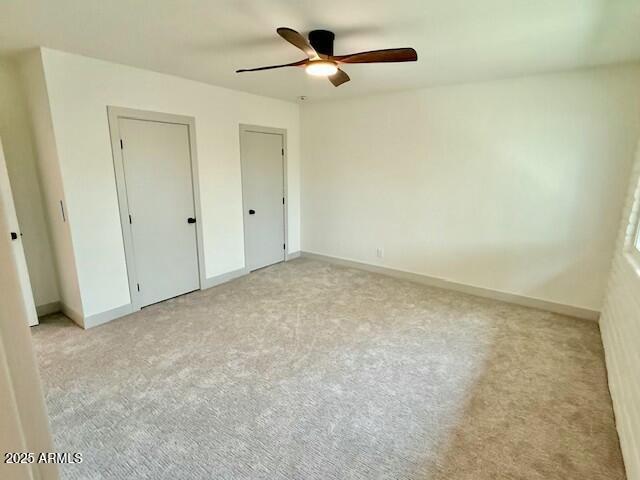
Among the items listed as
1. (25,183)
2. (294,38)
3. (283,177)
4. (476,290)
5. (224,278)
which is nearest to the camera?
(294,38)

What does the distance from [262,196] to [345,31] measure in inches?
110


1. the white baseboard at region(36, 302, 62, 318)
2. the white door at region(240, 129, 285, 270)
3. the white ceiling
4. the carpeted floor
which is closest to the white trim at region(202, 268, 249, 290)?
the white door at region(240, 129, 285, 270)

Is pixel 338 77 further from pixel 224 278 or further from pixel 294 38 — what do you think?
pixel 224 278

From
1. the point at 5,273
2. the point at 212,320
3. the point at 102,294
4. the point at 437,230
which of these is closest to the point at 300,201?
the point at 437,230

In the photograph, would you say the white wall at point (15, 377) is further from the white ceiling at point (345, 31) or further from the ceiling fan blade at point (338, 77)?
the ceiling fan blade at point (338, 77)

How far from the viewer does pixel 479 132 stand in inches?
151

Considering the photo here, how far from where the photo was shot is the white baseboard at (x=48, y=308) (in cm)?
351

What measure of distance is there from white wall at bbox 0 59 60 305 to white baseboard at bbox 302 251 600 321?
11.3 feet

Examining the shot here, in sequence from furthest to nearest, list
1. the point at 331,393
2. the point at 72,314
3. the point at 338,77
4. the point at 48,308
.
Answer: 1. the point at 48,308
2. the point at 72,314
3. the point at 338,77
4. the point at 331,393

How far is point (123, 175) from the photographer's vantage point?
11.0 feet

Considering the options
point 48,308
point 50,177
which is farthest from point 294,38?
point 48,308

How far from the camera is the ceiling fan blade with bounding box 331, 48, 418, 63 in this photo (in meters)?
2.18

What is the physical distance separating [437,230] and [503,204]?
2.62 feet

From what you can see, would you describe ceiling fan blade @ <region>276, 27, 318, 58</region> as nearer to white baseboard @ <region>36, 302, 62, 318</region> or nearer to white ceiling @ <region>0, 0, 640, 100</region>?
white ceiling @ <region>0, 0, 640, 100</region>
